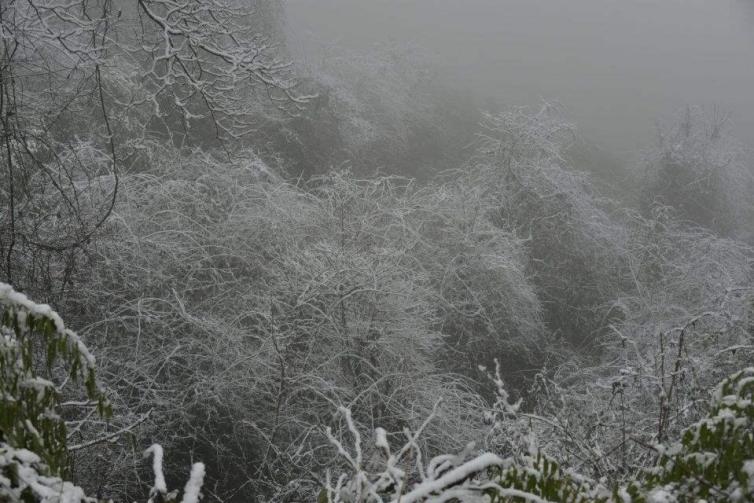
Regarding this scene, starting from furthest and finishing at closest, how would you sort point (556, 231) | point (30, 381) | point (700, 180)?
point (700, 180), point (556, 231), point (30, 381)

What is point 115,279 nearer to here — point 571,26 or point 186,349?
point 186,349

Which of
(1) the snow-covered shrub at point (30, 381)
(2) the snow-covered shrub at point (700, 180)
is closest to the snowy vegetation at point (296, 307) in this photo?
(1) the snow-covered shrub at point (30, 381)

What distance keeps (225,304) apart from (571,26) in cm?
3381

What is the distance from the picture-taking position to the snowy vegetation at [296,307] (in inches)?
100

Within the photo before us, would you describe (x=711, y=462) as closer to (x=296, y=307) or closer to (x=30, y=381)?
(x=30, y=381)

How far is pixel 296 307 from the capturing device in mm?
6691

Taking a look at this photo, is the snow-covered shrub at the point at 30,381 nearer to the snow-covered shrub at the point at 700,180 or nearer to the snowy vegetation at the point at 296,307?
the snowy vegetation at the point at 296,307

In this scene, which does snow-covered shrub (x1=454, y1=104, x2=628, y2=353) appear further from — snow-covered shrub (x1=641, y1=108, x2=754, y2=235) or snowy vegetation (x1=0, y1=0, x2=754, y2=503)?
snow-covered shrub (x1=641, y1=108, x2=754, y2=235)

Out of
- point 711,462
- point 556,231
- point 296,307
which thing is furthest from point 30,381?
point 556,231

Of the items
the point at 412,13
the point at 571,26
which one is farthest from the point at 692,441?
the point at 571,26

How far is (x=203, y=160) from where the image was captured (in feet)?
28.6

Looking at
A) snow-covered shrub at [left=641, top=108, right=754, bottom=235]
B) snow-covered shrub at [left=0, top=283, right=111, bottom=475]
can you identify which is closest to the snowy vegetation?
snow-covered shrub at [left=0, top=283, right=111, bottom=475]

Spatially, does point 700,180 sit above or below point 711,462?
below

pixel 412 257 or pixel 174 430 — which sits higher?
pixel 412 257
